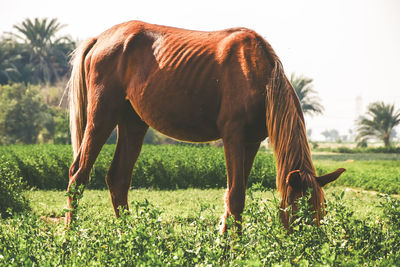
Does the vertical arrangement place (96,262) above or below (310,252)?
below

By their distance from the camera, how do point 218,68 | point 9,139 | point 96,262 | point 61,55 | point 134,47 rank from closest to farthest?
point 96,262
point 218,68
point 134,47
point 9,139
point 61,55

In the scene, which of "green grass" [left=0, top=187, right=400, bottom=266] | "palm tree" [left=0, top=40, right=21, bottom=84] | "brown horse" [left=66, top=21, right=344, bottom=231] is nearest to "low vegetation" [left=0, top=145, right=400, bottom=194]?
"brown horse" [left=66, top=21, right=344, bottom=231]

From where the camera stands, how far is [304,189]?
126 inches

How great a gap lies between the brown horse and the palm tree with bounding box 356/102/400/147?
32.9 metres

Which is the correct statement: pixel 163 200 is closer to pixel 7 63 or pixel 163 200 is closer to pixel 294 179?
pixel 294 179

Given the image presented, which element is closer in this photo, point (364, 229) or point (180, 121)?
point (364, 229)

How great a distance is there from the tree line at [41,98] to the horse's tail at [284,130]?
20.8 meters

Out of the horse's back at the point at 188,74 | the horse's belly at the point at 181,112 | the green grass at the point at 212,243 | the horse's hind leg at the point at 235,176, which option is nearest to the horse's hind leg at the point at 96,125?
the horse's back at the point at 188,74

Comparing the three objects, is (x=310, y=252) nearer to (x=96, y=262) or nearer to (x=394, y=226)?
(x=394, y=226)

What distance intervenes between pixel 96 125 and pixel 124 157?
0.59 m

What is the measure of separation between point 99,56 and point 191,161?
7.61 m

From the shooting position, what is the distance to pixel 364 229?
3.48 meters

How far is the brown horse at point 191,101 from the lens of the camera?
11.3ft

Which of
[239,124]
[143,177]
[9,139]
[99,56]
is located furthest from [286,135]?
[9,139]
